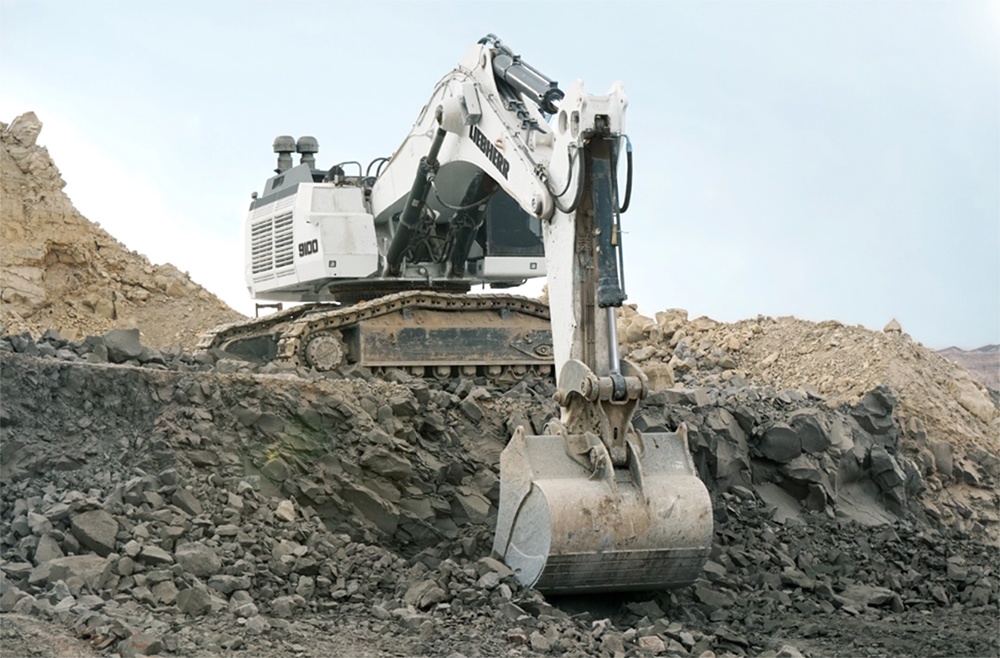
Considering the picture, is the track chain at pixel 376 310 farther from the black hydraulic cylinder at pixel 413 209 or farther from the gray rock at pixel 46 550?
the gray rock at pixel 46 550

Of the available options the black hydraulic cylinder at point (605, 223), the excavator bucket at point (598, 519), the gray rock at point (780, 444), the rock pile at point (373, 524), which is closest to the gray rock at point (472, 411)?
the rock pile at point (373, 524)

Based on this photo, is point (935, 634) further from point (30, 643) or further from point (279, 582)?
point (30, 643)

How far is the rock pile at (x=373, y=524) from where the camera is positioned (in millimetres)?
7719

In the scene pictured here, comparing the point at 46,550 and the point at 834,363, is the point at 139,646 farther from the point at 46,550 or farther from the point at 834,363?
the point at 834,363

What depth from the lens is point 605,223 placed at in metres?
8.83

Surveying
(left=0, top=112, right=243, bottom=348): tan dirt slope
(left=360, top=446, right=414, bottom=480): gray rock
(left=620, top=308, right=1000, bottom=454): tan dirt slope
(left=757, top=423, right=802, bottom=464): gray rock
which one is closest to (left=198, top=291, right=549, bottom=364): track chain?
(left=620, top=308, right=1000, bottom=454): tan dirt slope

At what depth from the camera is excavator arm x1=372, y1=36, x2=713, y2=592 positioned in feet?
27.8

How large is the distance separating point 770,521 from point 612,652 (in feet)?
12.7

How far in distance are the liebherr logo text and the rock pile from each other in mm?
1896

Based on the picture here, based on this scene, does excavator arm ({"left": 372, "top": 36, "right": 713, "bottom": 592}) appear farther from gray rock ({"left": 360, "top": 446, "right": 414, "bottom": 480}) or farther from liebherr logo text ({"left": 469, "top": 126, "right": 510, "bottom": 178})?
gray rock ({"left": 360, "top": 446, "right": 414, "bottom": 480})

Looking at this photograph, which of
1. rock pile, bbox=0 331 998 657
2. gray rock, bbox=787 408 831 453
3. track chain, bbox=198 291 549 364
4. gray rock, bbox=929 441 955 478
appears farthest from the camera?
gray rock, bbox=929 441 955 478

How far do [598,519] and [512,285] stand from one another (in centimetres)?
561

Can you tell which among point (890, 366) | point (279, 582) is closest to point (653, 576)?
point (279, 582)

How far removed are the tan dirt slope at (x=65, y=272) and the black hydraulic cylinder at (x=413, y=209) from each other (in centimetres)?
890
